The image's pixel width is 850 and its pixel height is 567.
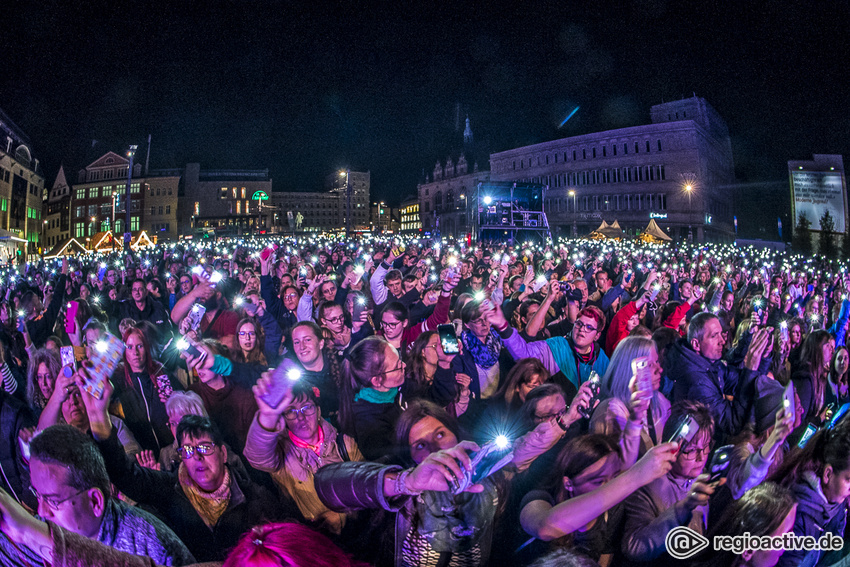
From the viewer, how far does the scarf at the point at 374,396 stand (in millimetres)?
3787

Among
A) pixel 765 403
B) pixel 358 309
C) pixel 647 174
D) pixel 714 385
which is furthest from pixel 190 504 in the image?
pixel 647 174

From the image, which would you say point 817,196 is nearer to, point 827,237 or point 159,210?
point 827,237

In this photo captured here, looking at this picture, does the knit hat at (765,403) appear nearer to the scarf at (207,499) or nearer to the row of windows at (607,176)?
the scarf at (207,499)

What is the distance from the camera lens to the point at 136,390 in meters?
4.25

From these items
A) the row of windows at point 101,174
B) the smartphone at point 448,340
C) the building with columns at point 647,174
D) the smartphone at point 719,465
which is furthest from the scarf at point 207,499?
the row of windows at point 101,174

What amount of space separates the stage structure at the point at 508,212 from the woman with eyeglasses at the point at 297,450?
81.2 ft

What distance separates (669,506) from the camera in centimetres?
284

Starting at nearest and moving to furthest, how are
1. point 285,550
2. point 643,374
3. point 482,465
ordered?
point 285,550
point 482,465
point 643,374

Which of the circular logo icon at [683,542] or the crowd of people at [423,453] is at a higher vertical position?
the crowd of people at [423,453]

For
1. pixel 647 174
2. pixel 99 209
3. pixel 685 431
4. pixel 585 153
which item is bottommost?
pixel 685 431

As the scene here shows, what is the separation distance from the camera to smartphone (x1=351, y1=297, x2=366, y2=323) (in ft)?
20.0

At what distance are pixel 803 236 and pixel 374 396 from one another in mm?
51198

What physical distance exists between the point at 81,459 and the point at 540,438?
2261mm

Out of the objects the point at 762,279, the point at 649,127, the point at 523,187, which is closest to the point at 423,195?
the point at 649,127
